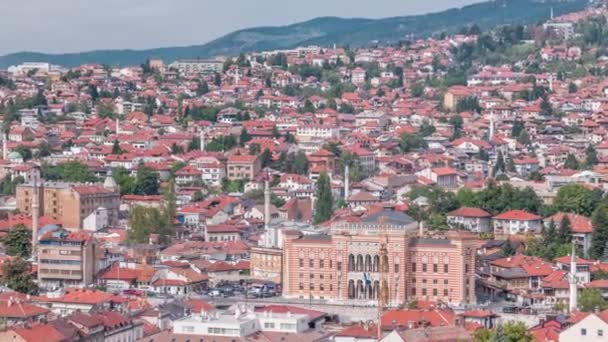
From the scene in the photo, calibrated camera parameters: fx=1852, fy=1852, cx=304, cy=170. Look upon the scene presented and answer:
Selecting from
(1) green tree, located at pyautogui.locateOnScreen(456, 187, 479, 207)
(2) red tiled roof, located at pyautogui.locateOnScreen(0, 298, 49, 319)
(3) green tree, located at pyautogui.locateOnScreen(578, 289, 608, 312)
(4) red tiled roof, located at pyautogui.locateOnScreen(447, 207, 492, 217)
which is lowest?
(3) green tree, located at pyautogui.locateOnScreen(578, 289, 608, 312)

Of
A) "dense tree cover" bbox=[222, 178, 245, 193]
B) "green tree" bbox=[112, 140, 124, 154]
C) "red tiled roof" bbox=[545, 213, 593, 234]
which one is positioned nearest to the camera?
"red tiled roof" bbox=[545, 213, 593, 234]

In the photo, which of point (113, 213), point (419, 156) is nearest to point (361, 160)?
point (419, 156)

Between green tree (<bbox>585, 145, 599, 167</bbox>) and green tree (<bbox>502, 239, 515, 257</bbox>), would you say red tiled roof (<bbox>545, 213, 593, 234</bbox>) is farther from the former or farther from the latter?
green tree (<bbox>585, 145, 599, 167</bbox>)

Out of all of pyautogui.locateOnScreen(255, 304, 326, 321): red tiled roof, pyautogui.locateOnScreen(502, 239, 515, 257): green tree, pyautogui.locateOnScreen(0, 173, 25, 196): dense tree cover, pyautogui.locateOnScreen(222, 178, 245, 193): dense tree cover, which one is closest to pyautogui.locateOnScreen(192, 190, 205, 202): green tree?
pyautogui.locateOnScreen(222, 178, 245, 193): dense tree cover

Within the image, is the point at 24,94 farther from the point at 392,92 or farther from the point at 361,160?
the point at 361,160

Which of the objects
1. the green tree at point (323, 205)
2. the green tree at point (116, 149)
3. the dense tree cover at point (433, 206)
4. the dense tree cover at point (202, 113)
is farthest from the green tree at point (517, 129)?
the green tree at point (323, 205)

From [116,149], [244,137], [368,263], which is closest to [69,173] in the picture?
[116,149]
